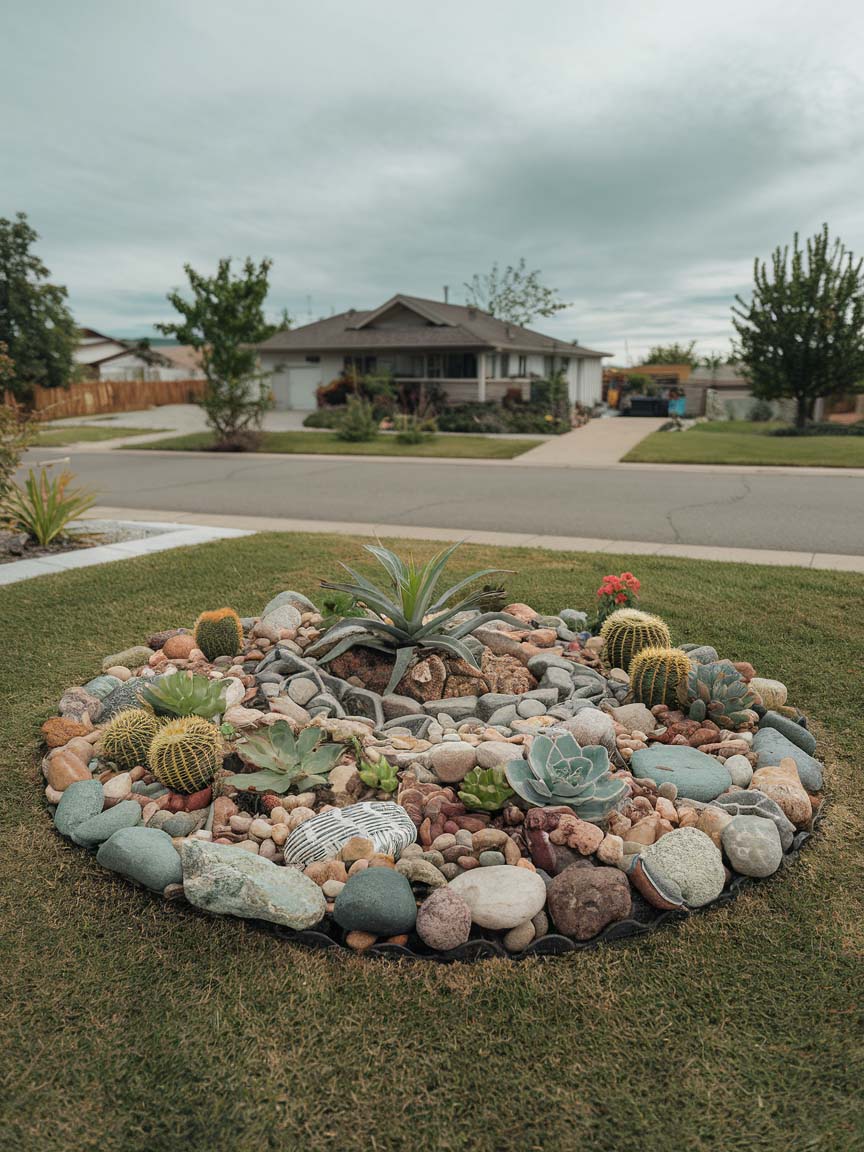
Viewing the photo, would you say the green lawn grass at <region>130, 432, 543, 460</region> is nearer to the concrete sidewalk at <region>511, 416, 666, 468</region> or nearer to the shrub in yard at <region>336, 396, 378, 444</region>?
the shrub in yard at <region>336, 396, 378, 444</region>

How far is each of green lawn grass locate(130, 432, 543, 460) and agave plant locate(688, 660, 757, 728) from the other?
55.1ft

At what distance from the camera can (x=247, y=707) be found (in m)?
4.50

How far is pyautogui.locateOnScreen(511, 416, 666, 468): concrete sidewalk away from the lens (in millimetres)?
19984

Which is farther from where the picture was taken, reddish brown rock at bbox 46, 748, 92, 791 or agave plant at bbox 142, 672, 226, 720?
agave plant at bbox 142, 672, 226, 720

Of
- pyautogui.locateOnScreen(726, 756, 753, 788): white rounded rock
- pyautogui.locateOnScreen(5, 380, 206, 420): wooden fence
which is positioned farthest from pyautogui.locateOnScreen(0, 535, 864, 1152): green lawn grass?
pyautogui.locateOnScreen(5, 380, 206, 420): wooden fence

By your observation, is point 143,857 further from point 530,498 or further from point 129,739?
point 530,498

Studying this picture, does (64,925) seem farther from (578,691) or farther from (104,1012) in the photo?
(578,691)

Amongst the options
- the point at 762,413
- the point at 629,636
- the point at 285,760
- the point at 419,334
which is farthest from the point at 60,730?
the point at 762,413

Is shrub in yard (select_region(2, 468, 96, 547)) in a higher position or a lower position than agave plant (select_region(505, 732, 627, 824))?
higher

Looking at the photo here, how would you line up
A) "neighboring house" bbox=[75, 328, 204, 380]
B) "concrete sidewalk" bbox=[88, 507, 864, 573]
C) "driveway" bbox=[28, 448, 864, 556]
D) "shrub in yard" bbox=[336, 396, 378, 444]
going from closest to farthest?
"concrete sidewalk" bbox=[88, 507, 864, 573] < "driveway" bbox=[28, 448, 864, 556] < "shrub in yard" bbox=[336, 396, 378, 444] < "neighboring house" bbox=[75, 328, 204, 380]

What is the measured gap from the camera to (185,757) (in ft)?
12.0

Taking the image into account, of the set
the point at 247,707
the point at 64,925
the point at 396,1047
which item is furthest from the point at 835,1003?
the point at 247,707

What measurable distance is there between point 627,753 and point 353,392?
31040mm

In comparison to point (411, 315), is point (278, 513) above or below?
below
